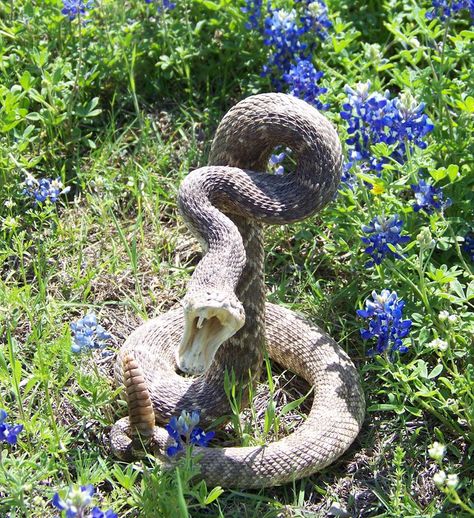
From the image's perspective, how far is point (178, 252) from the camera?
5379 mm

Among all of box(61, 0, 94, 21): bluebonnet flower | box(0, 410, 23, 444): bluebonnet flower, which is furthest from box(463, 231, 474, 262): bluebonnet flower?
box(61, 0, 94, 21): bluebonnet flower

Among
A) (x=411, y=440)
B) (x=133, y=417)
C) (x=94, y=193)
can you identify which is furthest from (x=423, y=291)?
(x=94, y=193)

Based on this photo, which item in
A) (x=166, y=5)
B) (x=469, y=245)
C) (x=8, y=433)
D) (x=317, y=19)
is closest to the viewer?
(x=8, y=433)

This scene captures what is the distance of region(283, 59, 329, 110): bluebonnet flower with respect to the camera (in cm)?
536

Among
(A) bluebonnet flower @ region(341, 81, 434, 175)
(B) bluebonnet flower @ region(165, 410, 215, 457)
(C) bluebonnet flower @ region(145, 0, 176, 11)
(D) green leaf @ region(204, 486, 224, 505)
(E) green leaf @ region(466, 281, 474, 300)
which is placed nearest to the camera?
(D) green leaf @ region(204, 486, 224, 505)

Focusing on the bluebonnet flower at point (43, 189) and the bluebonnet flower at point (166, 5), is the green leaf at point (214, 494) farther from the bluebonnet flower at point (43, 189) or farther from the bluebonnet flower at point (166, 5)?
the bluebonnet flower at point (166, 5)

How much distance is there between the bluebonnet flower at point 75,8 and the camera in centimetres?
573

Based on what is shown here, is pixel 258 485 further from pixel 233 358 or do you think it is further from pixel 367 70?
pixel 367 70

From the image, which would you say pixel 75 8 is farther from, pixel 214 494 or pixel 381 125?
pixel 214 494

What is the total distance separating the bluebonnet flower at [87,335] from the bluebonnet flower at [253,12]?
8.08 feet

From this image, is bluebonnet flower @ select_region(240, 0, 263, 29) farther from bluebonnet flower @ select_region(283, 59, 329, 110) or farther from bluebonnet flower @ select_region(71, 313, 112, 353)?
bluebonnet flower @ select_region(71, 313, 112, 353)

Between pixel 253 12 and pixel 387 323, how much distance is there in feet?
8.29

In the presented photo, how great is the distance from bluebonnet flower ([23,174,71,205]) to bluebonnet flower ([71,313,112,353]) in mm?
1177

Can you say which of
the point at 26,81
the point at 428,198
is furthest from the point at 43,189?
the point at 428,198
